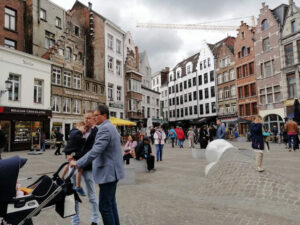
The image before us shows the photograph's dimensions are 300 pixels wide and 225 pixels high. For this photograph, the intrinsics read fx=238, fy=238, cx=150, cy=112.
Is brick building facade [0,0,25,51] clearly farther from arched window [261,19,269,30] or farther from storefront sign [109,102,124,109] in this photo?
arched window [261,19,269,30]

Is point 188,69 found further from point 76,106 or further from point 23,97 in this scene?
point 23,97

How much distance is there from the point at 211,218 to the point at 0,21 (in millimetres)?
26184

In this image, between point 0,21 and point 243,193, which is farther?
point 0,21

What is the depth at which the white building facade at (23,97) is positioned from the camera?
20.6 m

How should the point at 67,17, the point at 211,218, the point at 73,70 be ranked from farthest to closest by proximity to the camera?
the point at 67,17 → the point at 73,70 → the point at 211,218

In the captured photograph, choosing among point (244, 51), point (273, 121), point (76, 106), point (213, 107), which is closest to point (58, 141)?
point (76, 106)

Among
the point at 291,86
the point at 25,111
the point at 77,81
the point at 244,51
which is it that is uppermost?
the point at 244,51

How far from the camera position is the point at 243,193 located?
554cm

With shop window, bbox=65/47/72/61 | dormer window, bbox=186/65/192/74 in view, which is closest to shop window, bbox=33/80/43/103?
shop window, bbox=65/47/72/61

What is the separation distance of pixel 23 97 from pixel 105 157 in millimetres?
21996

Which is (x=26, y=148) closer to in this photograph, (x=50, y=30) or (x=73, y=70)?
(x=73, y=70)

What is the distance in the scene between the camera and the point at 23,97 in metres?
22.2

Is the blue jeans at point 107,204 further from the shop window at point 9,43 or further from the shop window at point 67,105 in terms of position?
the shop window at point 9,43

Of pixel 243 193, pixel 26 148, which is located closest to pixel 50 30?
pixel 26 148
